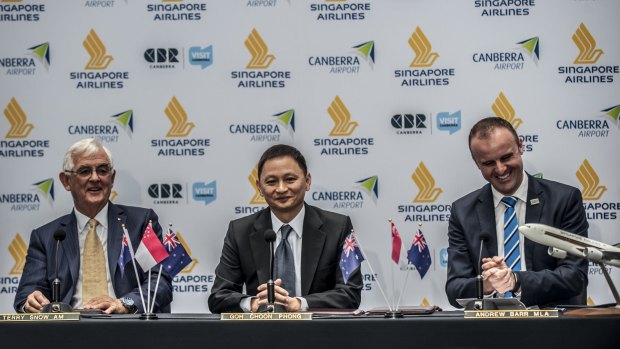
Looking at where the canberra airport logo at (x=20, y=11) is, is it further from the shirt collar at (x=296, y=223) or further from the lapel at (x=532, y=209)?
the lapel at (x=532, y=209)

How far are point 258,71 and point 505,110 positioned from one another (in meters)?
1.78

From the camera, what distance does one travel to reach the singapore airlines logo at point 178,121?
269 inches

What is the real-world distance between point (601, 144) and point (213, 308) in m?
3.07

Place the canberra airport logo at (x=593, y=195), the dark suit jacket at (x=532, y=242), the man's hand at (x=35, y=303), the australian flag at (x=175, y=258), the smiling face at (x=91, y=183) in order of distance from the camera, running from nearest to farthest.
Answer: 1. the australian flag at (x=175, y=258)
2. the man's hand at (x=35, y=303)
3. the dark suit jacket at (x=532, y=242)
4. the smiling face at (x=91, y=183)
5. the canberra airport logo at (x=593, y=195)

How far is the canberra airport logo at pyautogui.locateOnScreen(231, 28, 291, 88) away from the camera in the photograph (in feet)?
22.4

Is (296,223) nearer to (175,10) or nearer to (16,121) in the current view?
(175,10)

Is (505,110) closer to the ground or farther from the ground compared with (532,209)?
farther from the ground

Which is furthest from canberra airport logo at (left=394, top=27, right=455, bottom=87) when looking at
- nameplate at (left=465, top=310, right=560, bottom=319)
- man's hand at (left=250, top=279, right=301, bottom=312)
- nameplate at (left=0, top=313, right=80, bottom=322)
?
nameplate at (left=0, top=313, right=80, bottom=322)

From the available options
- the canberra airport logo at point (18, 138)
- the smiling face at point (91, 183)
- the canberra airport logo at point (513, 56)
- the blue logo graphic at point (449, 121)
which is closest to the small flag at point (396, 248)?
the smiling face at point (91, 183)

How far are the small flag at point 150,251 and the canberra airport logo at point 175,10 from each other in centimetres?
252

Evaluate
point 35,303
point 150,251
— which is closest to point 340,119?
point 150,251

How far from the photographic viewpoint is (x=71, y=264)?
5727 millimetres

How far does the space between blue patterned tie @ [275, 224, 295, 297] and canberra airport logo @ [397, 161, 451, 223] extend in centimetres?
141

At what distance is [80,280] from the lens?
5.75 meters
